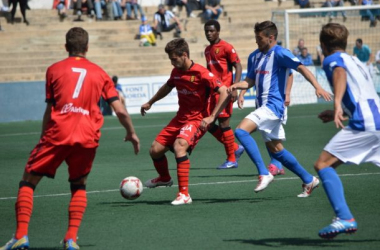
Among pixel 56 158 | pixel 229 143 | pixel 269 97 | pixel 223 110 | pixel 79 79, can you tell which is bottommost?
pixel 229 143

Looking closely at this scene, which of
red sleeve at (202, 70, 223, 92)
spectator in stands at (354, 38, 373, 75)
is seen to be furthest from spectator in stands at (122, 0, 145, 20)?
red sleeve at (202, 70, 223, 92)

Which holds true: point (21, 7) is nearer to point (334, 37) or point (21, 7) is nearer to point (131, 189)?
point (131, 189)

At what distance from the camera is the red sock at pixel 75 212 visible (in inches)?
268

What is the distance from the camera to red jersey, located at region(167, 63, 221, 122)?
9.65m

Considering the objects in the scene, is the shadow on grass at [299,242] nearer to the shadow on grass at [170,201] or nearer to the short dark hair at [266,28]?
the shadow on grass at [170,201]

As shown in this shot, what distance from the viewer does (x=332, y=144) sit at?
6.94 m

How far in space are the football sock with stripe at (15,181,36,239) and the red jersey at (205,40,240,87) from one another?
713cm

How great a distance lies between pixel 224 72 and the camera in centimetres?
1371

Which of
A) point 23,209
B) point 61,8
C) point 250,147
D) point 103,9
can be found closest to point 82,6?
point 61,8

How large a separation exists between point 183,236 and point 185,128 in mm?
2399

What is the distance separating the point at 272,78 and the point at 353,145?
3158 mm

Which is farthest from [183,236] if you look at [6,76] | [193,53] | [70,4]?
[70,4]

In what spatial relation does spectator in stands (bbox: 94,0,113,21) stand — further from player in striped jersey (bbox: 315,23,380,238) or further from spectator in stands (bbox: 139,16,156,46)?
player in striped jersey (bbox: 315,23,380,238)

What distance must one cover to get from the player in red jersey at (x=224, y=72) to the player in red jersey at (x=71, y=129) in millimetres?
5905
